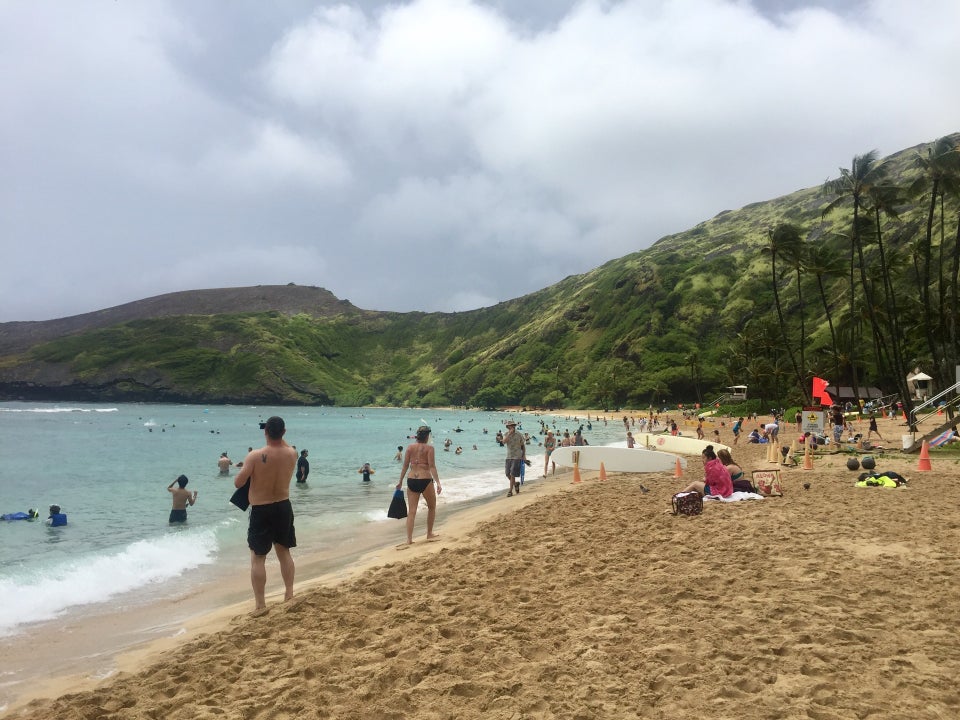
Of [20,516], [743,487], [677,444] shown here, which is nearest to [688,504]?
[743,487]

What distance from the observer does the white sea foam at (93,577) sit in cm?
758

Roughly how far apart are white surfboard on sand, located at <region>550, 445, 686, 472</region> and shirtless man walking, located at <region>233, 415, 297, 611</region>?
41.8ft

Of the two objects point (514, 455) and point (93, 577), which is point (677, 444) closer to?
point (514, 455)

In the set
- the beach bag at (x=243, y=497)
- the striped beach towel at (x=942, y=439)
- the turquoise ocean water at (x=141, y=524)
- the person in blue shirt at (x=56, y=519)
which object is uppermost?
the beach bag at (x=243, y=497)

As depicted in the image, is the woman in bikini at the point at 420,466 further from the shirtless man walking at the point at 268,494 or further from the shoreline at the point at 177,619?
the shirtless man walking at the point at 268,494

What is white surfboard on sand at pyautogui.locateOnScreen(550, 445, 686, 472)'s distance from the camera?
18.2 m

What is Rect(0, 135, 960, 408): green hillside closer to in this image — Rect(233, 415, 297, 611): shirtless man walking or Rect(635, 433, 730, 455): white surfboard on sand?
Rect(635, 433, 730, 455): white surfboard on sand

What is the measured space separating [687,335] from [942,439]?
300 feet

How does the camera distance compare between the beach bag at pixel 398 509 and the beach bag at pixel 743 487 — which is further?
the beach bag at pixel 743 487

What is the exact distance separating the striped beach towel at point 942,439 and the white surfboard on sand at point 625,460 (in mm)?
8441

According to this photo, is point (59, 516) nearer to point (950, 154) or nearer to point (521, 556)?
point (521, 556)

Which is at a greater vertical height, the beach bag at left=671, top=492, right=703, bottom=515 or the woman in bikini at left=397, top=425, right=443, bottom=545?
the woman in bikini at left=397, top=425, right=443, bottom=545

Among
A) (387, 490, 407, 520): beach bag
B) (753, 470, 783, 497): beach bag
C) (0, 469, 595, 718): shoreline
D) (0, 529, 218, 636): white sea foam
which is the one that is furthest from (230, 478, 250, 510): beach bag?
(753, 470, 783, 497): beach bag

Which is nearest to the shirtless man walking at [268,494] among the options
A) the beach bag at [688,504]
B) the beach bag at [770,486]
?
the beach bag at [688,504]
